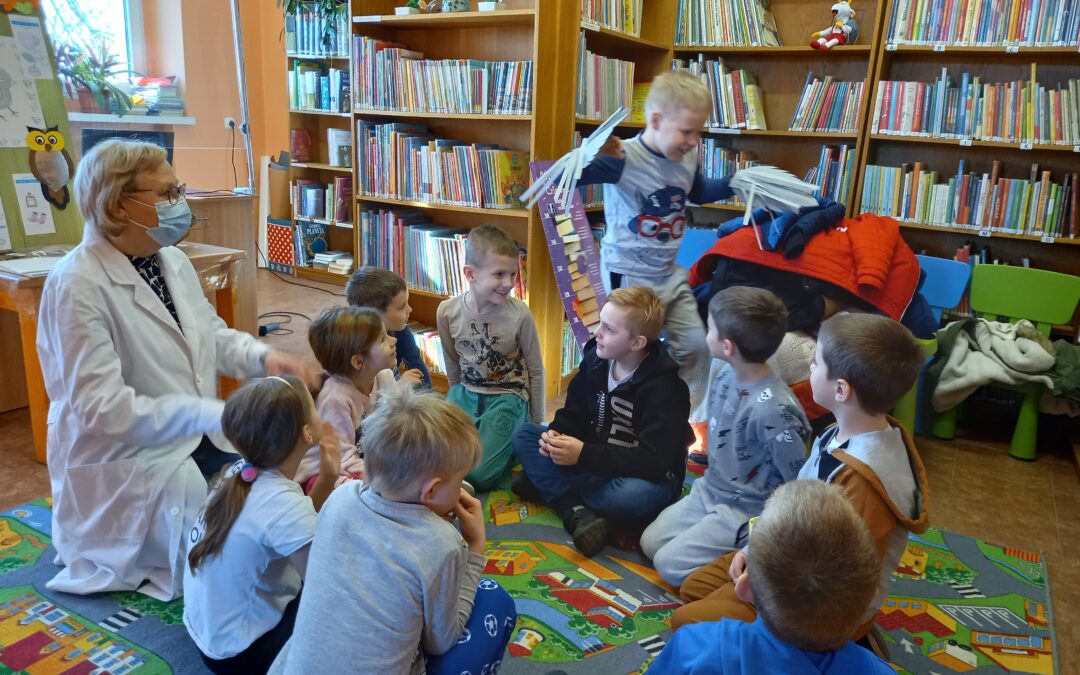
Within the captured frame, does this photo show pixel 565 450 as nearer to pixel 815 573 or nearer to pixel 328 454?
pixel 328 454

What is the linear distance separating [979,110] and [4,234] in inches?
170

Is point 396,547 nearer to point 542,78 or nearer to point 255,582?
point 255,582

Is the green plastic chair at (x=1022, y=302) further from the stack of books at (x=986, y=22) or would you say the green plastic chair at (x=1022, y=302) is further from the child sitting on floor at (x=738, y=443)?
the child sitting on floor at (x=738, y=443)

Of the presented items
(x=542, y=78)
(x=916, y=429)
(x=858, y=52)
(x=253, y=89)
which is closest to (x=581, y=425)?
(x=542, y=78)

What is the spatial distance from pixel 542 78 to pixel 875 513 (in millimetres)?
2329

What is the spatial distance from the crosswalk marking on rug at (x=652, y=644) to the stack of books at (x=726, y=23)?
3263 mm

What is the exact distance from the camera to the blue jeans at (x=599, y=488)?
2.29 m

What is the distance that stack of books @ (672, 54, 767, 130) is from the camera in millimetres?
4082

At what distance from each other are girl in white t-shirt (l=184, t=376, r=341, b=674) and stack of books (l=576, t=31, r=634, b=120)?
7.92ft

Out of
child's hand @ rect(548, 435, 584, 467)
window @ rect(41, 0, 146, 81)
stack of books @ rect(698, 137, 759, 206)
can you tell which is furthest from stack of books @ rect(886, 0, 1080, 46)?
window @ rect(41, 0, 146, 81)

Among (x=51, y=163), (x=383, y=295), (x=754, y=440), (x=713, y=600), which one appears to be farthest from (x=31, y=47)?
(x=713, y=600)

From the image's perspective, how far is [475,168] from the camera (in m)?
3.61

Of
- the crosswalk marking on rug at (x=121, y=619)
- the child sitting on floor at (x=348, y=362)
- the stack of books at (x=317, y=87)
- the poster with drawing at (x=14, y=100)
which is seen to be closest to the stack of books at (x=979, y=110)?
the child sitting on floor at (x=348, y=362)

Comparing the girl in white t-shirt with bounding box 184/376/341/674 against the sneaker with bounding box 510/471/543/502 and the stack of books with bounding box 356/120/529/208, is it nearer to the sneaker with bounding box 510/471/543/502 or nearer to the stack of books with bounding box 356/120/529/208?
the sneaker with bounding box 510/471/543/502
